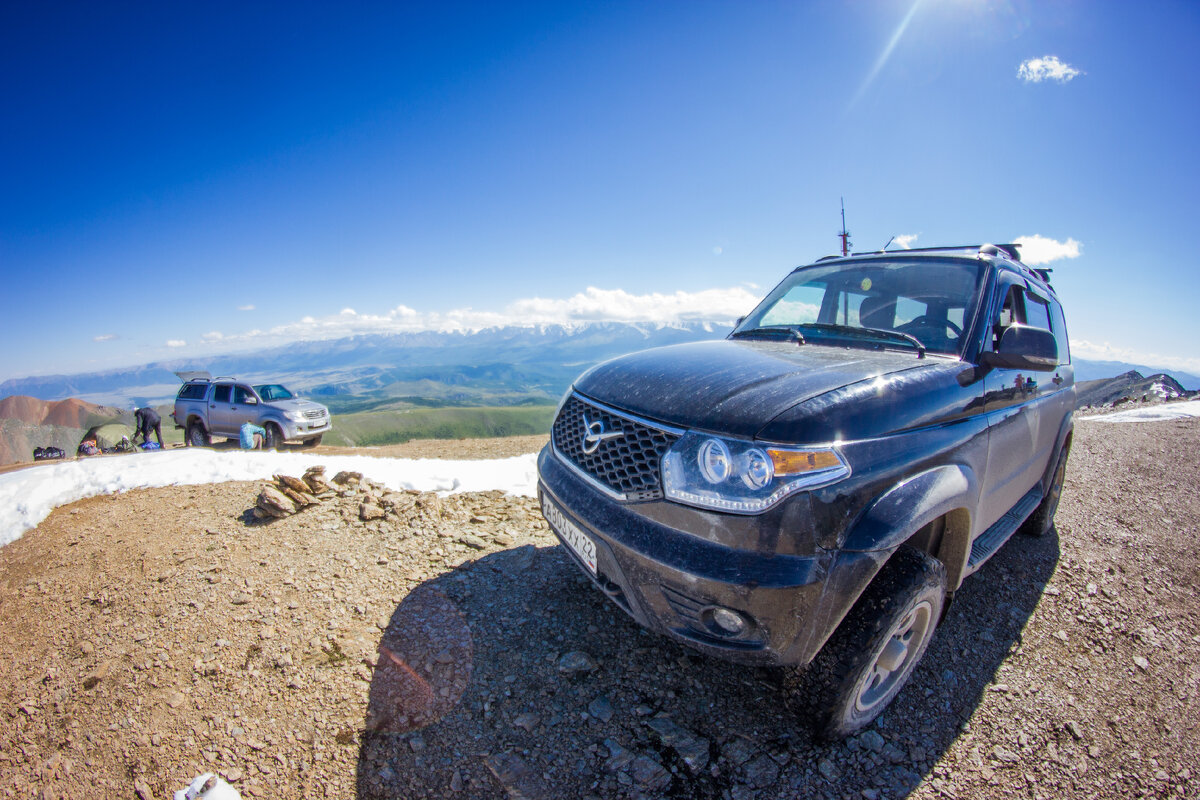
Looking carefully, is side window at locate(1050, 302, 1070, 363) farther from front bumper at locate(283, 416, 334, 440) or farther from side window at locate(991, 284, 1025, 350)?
front bumper at locate(283, 416, 334, 440)

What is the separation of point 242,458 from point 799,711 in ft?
20.3

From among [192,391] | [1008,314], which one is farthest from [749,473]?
[192,391]

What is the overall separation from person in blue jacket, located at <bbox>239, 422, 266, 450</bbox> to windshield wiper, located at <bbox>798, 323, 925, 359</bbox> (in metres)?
12.9

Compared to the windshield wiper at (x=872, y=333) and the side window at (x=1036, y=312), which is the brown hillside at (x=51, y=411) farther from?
the side window at (x=1036, y=312)

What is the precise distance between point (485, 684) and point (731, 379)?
6.32 feet

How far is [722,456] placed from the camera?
69.8 inches

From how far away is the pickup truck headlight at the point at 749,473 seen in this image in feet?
5.51

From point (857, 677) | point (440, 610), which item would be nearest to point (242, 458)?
point (440, 610)

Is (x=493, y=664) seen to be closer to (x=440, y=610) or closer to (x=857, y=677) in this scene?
(x=440, y=610)

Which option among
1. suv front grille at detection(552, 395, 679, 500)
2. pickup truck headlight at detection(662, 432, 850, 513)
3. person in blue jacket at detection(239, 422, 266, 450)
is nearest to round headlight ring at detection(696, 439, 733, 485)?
pickup truck headlight at detection(662, 432, 850, 513)

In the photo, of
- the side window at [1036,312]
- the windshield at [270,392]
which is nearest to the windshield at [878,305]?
the side window at [1036,312]

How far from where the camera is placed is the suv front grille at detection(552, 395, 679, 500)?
196 centimetres

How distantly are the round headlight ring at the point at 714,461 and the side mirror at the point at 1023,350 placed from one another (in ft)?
5.67

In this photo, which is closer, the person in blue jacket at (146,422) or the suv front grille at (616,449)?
the suv front grille at (616,449)
